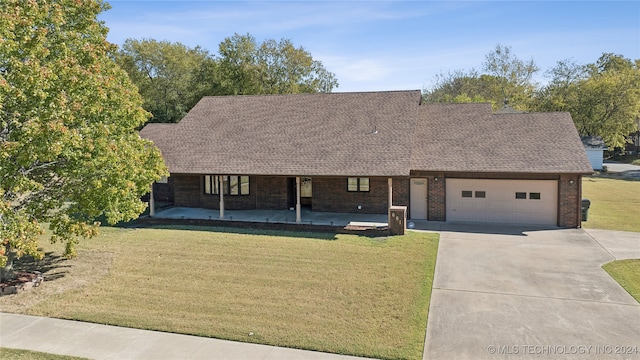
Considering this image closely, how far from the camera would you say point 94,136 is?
10.6 m

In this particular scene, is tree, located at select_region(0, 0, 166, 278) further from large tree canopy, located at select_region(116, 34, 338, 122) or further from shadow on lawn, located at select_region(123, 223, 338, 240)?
large tree canopy, located at select_region(116, 34, 338, 122)

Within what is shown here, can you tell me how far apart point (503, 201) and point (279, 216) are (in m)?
9.25

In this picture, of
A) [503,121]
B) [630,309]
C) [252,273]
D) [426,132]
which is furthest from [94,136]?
[503,121]

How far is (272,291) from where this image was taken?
34.0 feet

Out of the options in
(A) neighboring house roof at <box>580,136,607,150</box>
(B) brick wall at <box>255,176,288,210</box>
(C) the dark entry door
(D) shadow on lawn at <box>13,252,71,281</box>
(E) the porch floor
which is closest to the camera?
(D) shadow on lawn at <box>13,252,71,281</box>

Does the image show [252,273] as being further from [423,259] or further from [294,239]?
[423,259]

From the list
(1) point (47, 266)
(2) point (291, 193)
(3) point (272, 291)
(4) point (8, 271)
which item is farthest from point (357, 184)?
(4) point (8, 271)

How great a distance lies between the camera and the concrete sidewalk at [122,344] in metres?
7.34

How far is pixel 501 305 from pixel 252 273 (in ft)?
20.3

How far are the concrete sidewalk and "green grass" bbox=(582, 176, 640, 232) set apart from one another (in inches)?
597

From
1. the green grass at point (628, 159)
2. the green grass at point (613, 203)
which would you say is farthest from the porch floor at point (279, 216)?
the green grass at point (628, 159)

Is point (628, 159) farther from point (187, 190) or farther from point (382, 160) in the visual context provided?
point (187, 190)

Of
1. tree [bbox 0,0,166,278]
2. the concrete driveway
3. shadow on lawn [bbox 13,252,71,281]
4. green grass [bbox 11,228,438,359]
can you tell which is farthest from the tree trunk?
the concrete driveway

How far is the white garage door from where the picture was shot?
17.3m
